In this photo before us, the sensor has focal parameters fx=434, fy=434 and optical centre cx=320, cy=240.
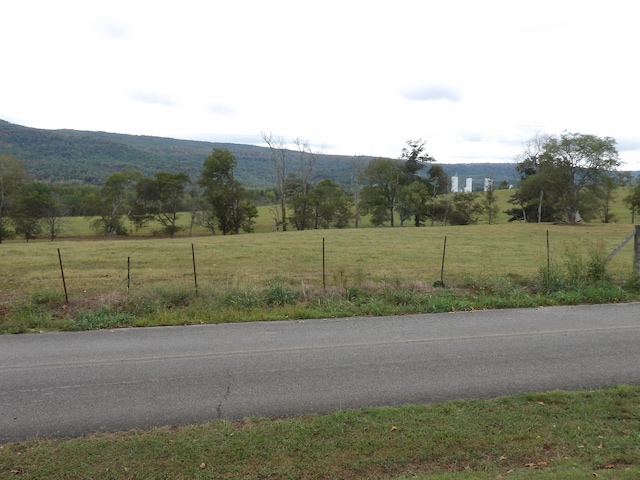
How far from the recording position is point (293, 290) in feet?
31.6

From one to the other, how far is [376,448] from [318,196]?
5582 centimetres

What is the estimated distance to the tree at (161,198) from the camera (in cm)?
5534

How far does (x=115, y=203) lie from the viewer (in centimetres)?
5469

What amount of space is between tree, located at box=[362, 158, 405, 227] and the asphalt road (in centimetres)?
5553

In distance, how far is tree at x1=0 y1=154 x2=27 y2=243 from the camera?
159ft

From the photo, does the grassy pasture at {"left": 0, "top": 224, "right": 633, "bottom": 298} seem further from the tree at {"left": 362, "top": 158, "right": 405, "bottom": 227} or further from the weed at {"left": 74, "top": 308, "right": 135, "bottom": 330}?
the tree at {"left": 362, "top": 158, "right": 405, "bottom": 227}

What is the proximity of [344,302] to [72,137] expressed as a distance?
167471 millimetres

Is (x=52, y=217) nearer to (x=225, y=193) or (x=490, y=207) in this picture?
(x=225, y=193)

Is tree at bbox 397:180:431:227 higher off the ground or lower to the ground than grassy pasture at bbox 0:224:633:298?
higher

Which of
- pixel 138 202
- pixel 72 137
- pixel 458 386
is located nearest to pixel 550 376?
pixel 458 386

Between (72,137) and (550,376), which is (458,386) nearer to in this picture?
(550,376)

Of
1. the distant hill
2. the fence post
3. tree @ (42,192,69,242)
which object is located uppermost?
the distant hill

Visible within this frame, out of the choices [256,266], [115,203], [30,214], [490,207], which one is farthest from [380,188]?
[256,266]

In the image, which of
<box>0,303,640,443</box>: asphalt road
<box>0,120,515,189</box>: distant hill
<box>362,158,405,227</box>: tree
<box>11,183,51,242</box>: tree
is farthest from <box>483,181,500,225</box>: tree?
<box>0,303,640,443</box>: asphalt road
